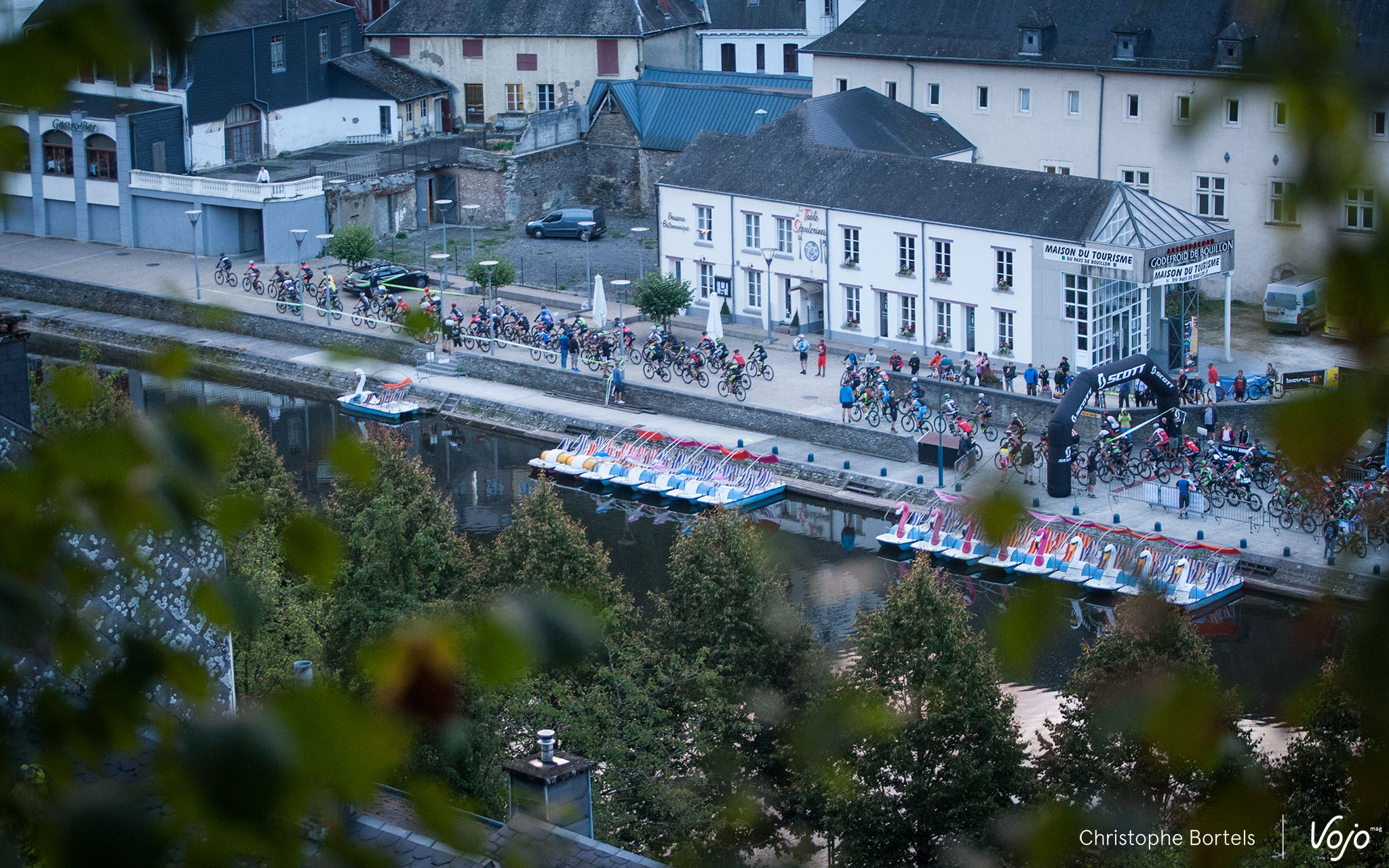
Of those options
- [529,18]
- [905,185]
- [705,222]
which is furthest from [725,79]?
[905,185]

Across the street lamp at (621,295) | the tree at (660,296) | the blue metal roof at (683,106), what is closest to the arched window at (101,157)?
the blue metal roof at (683,106)

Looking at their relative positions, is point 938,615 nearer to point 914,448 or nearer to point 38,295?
point 914,448

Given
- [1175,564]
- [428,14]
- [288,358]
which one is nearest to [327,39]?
[428,14]

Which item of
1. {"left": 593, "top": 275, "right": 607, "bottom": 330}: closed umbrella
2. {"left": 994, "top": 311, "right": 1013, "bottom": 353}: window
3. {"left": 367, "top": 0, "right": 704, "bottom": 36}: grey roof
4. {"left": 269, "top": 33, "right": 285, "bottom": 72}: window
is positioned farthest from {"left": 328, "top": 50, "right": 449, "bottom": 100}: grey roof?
{"left": 994, "top": 311, "right": 1013, "bottom": 353}: window

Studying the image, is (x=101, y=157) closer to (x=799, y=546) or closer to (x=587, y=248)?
(x=587, y=248)

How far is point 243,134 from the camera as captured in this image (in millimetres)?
59094

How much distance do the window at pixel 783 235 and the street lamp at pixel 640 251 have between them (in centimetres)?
518

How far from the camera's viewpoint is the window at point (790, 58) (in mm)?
66812

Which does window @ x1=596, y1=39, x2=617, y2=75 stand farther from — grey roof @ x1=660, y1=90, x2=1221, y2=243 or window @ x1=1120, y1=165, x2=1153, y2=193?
window @ x1=1120, y1=165, x2=1153, y2=193

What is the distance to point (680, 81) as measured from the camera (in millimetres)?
60312

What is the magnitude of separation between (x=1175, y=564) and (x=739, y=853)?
16.5 metres

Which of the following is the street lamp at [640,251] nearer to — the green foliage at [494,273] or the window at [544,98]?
the green foliage at [494,273]

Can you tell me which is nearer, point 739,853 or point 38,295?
point 739,853

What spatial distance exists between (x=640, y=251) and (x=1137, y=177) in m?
15.4
